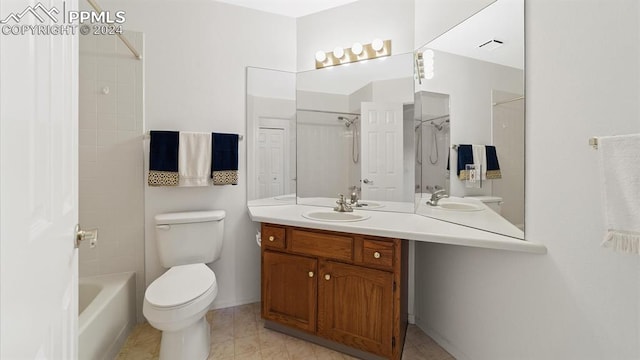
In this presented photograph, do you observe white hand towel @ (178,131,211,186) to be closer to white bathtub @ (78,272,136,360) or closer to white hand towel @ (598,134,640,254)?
white bathtub @ (78,272,136,360)

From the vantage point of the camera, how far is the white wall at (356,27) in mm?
2182

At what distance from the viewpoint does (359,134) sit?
228cm

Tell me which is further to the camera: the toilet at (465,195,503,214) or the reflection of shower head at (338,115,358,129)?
the reflection of shower head at (338,115,358,129)

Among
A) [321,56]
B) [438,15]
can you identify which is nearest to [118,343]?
[321,56]

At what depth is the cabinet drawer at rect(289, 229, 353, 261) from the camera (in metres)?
1.75

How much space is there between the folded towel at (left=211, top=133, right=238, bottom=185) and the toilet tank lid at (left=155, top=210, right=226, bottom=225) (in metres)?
0.24

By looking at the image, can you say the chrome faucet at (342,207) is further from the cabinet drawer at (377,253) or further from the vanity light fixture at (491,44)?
the vanity light fixture at (491,44)

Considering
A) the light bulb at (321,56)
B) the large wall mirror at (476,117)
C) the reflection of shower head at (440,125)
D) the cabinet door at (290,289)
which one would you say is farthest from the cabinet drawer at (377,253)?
the light bulb at (321,56)

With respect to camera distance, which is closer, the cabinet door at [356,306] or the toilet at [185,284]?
the toilet at [185,284]

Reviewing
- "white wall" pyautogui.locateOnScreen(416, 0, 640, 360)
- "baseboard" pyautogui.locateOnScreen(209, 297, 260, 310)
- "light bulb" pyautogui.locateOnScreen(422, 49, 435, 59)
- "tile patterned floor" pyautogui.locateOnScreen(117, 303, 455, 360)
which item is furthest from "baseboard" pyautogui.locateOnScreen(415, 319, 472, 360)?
"light bulb" pyautogui.locateOnScreen(422, 49, 435, 59)

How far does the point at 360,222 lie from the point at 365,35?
151 cm

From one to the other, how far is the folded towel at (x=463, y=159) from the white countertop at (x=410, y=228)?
30cm

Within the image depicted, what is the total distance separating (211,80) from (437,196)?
1.92 m

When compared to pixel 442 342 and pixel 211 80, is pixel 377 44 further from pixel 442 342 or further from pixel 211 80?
pixel 442 342
